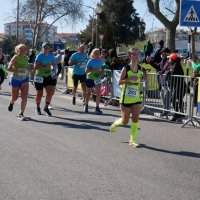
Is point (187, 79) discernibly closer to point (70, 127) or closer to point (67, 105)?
point (70, 127)

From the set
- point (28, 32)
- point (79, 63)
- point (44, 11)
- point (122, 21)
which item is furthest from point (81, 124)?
point (28, 32)

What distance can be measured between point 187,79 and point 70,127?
323cm

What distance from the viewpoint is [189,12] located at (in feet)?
37.9

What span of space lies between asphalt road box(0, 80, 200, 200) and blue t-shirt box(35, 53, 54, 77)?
4.00ft

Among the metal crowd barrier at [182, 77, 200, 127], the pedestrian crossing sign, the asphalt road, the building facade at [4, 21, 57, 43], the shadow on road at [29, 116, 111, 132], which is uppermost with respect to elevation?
the building facade at [4, 21, 57, 43]

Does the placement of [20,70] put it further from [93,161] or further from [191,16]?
[93,161]

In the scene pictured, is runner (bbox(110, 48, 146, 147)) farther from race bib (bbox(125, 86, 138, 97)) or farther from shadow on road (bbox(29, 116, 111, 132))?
shadow on road (bbox(29, 116, 111, 132))

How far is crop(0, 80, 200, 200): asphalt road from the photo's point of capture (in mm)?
5750

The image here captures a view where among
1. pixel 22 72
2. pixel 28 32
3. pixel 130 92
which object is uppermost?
pixel 28 32

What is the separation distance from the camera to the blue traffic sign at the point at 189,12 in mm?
11500

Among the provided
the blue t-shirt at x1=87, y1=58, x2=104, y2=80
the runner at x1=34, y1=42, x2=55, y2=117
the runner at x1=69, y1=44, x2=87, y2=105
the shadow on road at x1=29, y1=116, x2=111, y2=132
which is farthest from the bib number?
the runner at x1=69, y1=44, x2=87, y2=105

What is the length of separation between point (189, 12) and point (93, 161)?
5644 millimetres

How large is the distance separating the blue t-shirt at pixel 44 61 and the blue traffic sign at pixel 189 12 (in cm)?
343

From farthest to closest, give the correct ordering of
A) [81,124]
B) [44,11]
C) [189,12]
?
[44,11] → [189,12] → [81,124]
